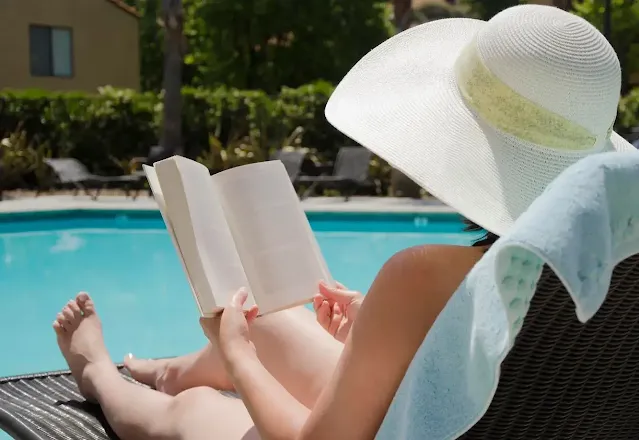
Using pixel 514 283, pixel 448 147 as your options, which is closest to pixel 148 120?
pixel 448 147

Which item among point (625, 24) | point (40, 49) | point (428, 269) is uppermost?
point (428, 269)

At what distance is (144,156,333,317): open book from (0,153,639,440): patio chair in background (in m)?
0.56

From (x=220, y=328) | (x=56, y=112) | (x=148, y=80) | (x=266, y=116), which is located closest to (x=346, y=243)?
(x=266, y=116)

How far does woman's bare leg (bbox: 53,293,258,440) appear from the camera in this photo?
1992 millimetres

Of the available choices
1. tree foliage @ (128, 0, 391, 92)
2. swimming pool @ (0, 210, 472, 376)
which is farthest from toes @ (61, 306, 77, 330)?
tree foliage @ (128, 0, 391, 92)

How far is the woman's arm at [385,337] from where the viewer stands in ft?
4.31

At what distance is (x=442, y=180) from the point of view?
136 centimetres

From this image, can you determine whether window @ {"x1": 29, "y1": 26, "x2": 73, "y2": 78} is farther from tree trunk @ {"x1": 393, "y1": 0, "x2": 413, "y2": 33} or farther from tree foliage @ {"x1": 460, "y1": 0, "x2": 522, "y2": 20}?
tree foliage @ {"x1": 460, "y1": 0, "x2": 522, "y2": 20}

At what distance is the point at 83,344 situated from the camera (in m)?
2.60

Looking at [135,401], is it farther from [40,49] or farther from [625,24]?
[625,24]

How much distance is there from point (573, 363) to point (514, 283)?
26 centimetres

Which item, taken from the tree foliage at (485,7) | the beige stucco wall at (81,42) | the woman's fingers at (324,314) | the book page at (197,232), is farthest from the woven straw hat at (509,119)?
the tree foliage at (485,7)

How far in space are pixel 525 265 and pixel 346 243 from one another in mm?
8654

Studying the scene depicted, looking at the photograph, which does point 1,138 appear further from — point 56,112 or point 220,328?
point 220,328
